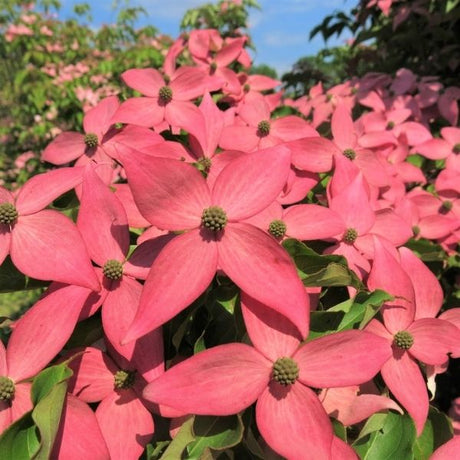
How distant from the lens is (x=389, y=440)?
23.3 inches

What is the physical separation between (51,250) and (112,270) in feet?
0.25

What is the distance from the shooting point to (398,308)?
0.67 metres

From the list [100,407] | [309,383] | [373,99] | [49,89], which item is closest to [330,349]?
[309,383]

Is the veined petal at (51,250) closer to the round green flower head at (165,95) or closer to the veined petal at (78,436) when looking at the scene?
the veined petal at (78,436)

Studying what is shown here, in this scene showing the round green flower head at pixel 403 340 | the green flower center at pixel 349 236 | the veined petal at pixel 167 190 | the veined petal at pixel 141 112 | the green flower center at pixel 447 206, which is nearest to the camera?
the veined petal at pixel 167 190

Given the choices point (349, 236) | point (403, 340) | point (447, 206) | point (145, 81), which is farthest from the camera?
point (447, 206)

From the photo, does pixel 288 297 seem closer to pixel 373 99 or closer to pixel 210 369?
pixel 210 369

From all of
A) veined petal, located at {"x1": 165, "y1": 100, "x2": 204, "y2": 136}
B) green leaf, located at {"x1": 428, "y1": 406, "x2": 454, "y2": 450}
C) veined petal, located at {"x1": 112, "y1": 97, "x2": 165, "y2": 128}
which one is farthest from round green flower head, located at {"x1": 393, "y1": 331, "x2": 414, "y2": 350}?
veined petal, located at {"x1": 112, "y1": 97, "x2": 165, "y2": 128}

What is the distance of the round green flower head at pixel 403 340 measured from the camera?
65 centimetres

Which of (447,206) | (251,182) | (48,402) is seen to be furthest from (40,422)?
(447,206)

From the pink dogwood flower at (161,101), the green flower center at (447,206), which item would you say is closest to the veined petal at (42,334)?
the pink dogwood flower at (161,101)

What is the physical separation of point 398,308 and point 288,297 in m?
0.24

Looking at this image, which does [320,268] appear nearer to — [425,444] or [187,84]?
[425,444]

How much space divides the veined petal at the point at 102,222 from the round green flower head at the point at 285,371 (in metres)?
0.23
